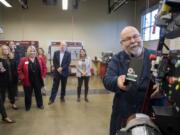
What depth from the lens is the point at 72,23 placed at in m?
12.4

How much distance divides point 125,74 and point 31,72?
12.9 ft

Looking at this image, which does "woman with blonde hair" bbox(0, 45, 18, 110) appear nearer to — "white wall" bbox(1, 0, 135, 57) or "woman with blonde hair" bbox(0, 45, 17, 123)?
"woman with blonde hair" bbox(0, 45, 17, 123)

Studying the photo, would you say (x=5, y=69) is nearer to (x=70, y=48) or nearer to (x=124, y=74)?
(x=124, y=74)

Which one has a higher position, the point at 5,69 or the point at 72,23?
the point at 72,23

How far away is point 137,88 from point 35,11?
11.3 metres

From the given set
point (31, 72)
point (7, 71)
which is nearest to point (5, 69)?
point (7, 71)

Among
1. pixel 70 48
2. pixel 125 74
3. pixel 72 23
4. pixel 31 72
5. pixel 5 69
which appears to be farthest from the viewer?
pixel 72 23

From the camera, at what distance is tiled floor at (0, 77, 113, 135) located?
159 inches

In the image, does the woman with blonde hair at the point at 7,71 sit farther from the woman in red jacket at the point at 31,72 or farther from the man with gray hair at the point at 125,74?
the man with gray hair at the point at 125,74

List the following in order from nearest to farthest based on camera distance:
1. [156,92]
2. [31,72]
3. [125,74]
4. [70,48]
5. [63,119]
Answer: [156,92], [125,74], [63,119], [31,72], [70,48]

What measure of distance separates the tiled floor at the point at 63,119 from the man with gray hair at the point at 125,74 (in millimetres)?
2316

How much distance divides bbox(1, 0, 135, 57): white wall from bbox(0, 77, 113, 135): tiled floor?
6.51 meters

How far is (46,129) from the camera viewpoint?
4145 mm

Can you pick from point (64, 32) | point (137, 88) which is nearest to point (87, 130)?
point (137, 88)
